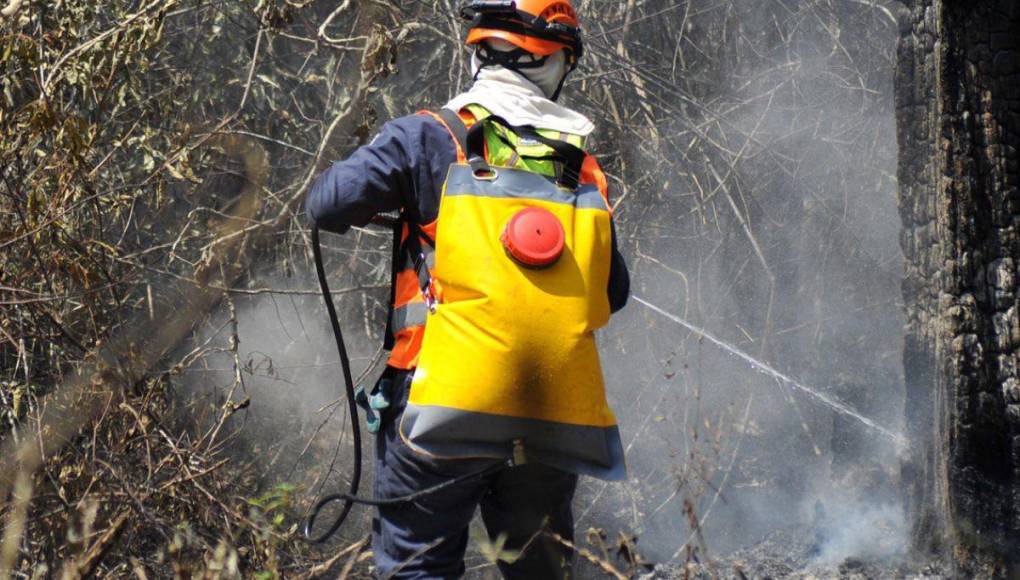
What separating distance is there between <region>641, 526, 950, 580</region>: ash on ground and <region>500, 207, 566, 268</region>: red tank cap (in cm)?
207

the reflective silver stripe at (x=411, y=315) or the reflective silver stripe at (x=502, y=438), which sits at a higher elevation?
the reflective silver stripe at (x=411, y=315)

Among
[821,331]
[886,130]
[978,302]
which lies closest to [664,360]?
[821,331]

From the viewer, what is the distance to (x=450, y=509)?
337 cm

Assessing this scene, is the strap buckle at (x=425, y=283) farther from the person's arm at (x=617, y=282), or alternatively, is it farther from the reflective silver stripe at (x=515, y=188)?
the person's arm at (x=617, y=282)

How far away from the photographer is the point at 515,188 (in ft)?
10.7

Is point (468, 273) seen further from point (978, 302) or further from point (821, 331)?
point (821, 331)

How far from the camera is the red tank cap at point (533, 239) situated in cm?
315

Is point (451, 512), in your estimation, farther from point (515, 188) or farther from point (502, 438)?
point (515, 188)

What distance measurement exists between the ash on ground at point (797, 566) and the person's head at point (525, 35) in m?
2.20

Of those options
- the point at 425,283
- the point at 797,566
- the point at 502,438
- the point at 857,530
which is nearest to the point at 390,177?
the point at 425,283

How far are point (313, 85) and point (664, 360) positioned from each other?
2.47 m

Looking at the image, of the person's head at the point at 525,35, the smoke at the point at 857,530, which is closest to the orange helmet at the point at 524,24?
the person's head at the point at 525,35

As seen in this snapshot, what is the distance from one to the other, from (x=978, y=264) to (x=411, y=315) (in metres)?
2.43

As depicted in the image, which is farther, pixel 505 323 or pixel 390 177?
pixel 390 177
